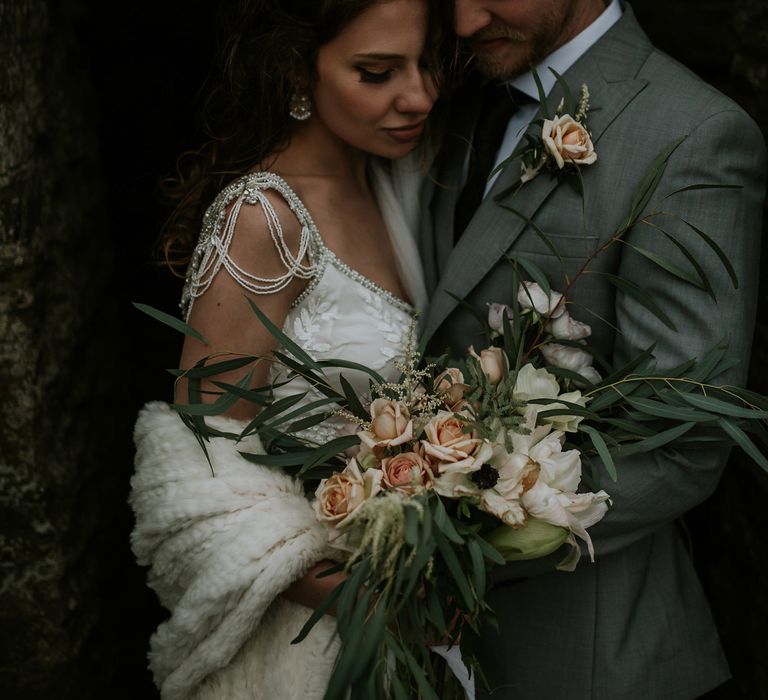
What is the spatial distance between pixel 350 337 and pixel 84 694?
4.19ft

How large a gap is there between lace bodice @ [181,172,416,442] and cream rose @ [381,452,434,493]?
0.38m

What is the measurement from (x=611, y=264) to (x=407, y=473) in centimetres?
71

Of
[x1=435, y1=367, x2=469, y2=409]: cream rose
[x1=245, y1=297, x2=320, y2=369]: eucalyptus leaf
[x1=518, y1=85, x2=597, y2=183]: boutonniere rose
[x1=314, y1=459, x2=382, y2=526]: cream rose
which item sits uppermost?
[x1=518, y1=85, x2=597, y2=183]: boutonniere rose

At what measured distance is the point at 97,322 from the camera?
2.61 m

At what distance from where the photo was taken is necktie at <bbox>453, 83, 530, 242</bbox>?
89.7 inches

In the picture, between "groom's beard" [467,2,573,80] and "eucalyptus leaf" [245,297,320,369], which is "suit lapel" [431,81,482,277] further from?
"eucalyptus leaf" [245,297,320,369]

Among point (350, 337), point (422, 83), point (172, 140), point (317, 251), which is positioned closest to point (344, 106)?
point (422, 83)

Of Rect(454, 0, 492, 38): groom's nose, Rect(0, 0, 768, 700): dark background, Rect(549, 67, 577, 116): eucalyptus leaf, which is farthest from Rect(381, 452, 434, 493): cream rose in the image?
Rect(454, 0, 492, 38): groom's nose

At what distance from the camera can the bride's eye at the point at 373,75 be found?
2.00m

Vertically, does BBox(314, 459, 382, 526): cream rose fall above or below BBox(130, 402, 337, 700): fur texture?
above

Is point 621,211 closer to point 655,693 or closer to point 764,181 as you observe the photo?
point 764,181

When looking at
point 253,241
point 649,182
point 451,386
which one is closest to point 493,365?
point 451,386

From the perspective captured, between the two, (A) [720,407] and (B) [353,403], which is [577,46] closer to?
(A) [720,407]

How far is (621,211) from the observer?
1.87 m
